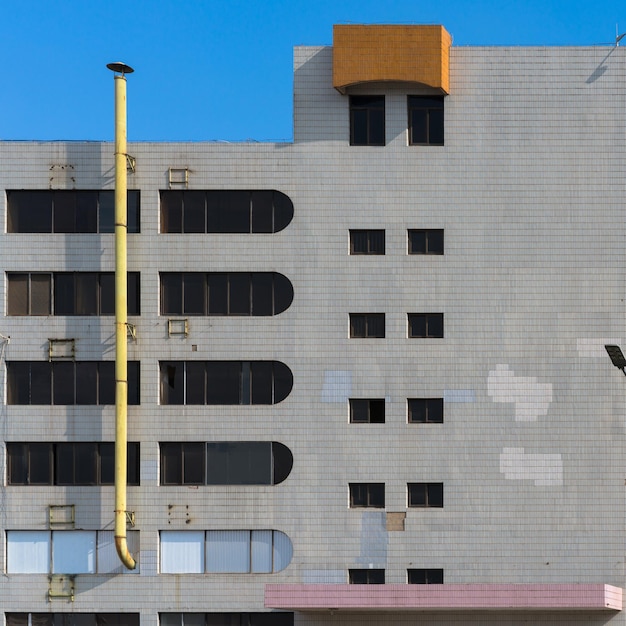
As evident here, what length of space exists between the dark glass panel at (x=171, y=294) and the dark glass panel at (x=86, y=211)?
4096mm

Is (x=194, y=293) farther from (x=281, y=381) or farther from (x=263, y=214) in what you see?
(x=281, y=381)

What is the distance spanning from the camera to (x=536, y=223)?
46156 millimetres

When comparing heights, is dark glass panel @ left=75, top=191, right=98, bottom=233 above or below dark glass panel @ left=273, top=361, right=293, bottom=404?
above

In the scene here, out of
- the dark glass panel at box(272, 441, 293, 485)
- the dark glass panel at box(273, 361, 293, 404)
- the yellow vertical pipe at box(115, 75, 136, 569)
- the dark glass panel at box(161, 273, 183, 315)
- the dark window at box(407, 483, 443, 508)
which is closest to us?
the yellow vertical pipe at box(115, 75, 136, 569)

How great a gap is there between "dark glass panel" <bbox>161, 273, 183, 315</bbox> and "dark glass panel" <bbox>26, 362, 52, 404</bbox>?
5.85 metres

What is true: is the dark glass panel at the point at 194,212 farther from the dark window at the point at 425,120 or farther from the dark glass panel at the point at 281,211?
the dark window at the point at 425,120

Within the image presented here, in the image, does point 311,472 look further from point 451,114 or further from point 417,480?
point 451,114

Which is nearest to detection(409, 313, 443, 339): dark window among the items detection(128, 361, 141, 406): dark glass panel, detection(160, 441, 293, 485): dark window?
detection(160, 441, 293, 485): dark window

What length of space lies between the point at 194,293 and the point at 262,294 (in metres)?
3.04

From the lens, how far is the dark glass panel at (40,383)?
46438 mm

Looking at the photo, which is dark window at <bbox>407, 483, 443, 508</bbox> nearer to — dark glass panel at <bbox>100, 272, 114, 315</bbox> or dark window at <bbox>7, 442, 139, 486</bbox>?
dark window at <bbox>7, 442, 139, 486</bbox>

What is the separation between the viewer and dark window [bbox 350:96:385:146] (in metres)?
46.7

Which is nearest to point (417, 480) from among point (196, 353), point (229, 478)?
point (229, 478)

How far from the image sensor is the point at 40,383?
46.5m
